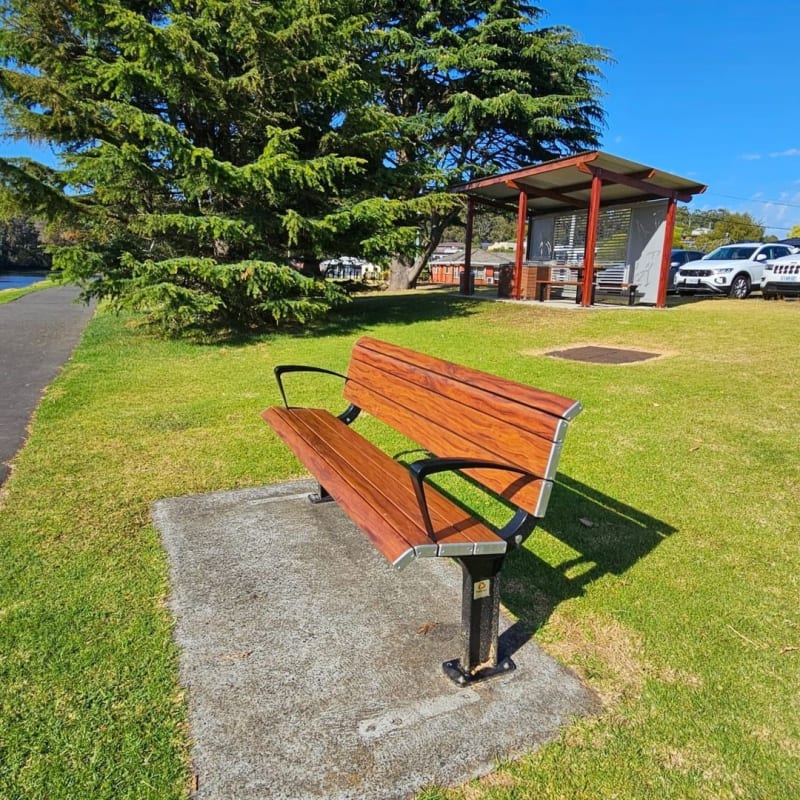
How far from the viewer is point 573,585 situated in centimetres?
288

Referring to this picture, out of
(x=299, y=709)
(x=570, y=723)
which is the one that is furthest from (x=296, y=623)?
(x=570, y=723)

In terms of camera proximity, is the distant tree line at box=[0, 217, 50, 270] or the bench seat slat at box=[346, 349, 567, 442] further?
the distant tree line at box=[0, 217, 50, 270]

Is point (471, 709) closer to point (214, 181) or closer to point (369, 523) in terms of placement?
point (369, 523)

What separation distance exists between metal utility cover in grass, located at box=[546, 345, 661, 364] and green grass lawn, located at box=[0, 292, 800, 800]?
5.43 feet

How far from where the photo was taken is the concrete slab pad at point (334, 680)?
72.2 inches

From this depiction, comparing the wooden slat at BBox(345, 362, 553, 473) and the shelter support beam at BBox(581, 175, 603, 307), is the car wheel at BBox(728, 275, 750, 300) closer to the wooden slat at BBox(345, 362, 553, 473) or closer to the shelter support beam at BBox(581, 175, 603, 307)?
the shelter support beam at BBox(581, 175, 603, 307)

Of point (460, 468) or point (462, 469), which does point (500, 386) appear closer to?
point (462, 469)

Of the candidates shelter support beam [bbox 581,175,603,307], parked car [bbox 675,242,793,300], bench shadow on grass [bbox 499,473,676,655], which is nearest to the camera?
bench shadow on grass [bbox 499,473,676,655]

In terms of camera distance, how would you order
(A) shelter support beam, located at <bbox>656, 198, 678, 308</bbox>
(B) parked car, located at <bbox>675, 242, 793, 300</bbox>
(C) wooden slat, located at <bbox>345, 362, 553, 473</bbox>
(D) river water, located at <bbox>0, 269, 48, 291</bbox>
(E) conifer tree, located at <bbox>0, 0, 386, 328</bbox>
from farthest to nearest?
1. (D) river water, located at <bbox>0, 269, 48, 291</bbox>
2. (B) parked car, located at <bbox>675, 242, 793, 300</bbox>
3. (A) shelter support beam, located at <bbox>656, 198, 678, 308</bbox>
4. (E) conifer tree, located at <bbox>0, 0, 386, 328</bbox>
5. (C) wooden slat, located at <bbox>345, 362, 553, 473</bbox>

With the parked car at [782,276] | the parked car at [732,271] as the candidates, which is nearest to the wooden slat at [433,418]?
the parked car at [782,276]

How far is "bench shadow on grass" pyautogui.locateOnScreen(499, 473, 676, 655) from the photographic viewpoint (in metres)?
2.71

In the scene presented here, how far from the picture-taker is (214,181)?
31.9ft

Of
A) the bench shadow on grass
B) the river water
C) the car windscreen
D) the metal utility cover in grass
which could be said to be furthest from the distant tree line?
the bench shadow on grass

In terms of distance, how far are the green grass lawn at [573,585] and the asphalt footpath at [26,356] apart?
269 mm
